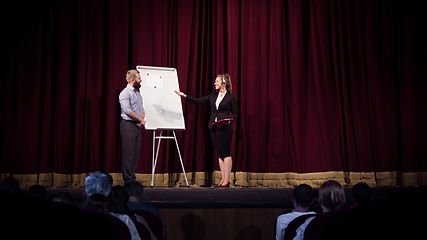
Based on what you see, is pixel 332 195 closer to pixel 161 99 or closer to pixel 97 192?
pixel 97 192

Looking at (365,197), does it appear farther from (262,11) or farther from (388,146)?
(262,11)

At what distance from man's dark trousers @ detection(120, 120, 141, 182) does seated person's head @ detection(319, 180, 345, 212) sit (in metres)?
2.56

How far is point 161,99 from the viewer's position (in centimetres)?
429

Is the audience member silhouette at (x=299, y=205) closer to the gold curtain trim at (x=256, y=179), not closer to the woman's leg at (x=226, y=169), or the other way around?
the woman's leg at (x=226, y=169)

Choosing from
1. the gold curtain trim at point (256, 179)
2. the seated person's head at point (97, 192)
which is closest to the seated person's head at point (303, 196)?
the seated person's head at point (97, 192)

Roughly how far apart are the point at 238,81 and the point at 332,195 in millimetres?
3411

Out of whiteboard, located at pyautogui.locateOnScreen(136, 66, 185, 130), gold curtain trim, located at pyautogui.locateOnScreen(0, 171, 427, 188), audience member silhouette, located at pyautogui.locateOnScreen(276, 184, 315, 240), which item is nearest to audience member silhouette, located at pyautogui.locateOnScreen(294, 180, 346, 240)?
audience member silhouette, located at pyautogui.locateOnScreen(276, 184, 315, 240)

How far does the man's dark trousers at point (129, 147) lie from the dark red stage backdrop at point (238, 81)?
3.19ft

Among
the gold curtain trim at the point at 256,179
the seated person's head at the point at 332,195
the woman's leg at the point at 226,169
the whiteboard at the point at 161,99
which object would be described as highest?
the whiteboard at the point at 161,99

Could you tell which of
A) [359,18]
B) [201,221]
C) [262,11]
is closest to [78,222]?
[201,221]

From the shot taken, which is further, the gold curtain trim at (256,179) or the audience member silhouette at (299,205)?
the gold curtain trim at (256,179)

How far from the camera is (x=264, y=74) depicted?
4.89m

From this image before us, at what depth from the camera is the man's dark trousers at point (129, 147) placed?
372 centimetres

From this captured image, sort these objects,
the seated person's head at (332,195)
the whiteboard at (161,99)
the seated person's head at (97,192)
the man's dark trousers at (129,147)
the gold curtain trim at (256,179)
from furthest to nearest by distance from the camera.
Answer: the gold curtain trim at (256,179), the whiteboard at (161,99), the man's dark trousers at (129,147), the seated person's head at (332,195), the seated person's head at (97,192)
